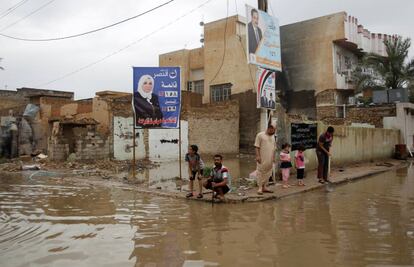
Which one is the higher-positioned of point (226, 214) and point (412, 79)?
point (412, 79)

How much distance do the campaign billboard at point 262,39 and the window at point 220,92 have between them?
59.8 ft

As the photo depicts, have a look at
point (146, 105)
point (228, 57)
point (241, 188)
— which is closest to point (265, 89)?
point (241, 188)

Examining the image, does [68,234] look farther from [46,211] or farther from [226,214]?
Answer: [226,214]

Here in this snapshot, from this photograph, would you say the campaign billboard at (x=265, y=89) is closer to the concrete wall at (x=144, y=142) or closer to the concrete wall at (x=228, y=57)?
the concrete wall at (x=144, y=142)

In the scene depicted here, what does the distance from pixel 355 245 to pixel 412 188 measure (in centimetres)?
687

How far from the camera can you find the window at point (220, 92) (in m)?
32.2

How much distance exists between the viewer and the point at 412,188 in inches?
450

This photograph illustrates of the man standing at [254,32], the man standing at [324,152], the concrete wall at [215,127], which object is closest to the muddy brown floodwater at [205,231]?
the man standing at [324,152]

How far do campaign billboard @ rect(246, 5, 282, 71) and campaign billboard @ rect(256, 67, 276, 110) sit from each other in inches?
8.9

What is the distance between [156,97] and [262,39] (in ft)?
12.9

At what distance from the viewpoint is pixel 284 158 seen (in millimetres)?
12320

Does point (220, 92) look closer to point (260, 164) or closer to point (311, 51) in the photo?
point (311, 51)

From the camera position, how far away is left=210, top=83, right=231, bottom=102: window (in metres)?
32.2

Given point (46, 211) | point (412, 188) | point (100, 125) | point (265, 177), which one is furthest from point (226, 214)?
point (100, 125)
